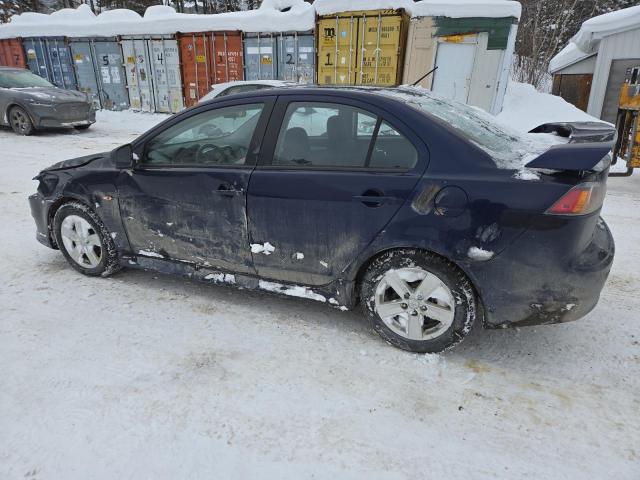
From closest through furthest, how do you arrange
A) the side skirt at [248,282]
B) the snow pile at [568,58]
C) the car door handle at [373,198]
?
the car door handle at [373,198]
the side skirt at [248,282]
the snow pile at [568,58]

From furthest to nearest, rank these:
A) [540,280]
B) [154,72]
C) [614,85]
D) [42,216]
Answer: [154,72], [614,85], [42,216], [540,280]

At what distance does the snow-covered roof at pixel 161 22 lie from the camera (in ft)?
41.0

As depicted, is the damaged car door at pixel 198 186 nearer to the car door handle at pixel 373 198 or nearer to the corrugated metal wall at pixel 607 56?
the car door handle at pixel 373 198

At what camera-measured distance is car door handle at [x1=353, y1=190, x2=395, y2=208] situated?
8.05ft

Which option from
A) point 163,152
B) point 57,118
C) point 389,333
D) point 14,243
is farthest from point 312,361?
point 57,118

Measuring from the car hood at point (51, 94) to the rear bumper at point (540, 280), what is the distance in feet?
37.0

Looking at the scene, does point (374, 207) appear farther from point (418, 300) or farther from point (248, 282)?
point (248, 282)

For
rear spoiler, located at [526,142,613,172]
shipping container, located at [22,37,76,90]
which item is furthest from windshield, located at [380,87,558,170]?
shipping container, located at [22,37,76,90]

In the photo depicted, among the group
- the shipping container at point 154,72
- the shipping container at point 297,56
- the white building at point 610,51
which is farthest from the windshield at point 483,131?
the shipping container at point 154,72

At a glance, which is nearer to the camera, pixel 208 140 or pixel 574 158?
pixel 574 158

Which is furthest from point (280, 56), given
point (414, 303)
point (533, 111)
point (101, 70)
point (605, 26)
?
point (414, 303)

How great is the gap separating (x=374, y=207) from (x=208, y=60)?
43.0 feet

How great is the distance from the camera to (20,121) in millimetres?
10516

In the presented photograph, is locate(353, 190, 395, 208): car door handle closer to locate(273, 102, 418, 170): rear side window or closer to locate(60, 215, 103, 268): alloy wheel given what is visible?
locate(273, 102, 418, 170): rear side window
